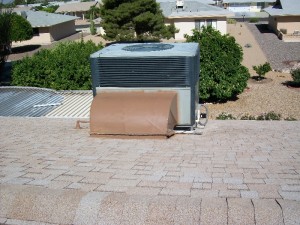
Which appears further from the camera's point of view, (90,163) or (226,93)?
(226,93)

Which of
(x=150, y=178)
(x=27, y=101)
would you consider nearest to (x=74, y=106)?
(x=27, y=101)

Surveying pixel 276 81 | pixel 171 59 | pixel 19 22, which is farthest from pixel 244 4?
pixel 171 59

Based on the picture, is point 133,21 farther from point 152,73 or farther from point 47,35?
point 152,73

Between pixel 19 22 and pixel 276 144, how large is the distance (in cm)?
3722

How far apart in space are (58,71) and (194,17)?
944 inches

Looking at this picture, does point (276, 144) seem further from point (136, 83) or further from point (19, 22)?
point (19, 22)

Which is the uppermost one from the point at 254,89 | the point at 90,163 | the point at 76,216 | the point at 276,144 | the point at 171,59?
the point at 171,59

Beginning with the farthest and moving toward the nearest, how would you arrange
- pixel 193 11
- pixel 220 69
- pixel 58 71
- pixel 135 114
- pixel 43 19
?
pixel 43 19 → pixel 193 11 → pixel 58 71 → pixel 220 69 → pixel 135 114

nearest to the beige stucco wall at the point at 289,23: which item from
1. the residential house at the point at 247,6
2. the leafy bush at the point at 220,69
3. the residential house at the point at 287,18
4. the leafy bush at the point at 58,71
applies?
the residential house at the point at 287,18

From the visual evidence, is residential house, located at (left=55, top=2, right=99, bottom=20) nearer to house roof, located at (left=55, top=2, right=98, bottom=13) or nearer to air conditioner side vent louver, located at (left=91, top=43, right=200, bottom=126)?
house roof, located at (left=55, top=2, right=98, bottom=13)

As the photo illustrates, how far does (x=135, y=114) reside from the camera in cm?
564

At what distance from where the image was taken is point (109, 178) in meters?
3.39

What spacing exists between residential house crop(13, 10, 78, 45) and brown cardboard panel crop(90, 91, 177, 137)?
128 ft

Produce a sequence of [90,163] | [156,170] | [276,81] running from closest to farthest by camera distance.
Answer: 1. [156,170]
2. [90,163]
3. [276,81]
